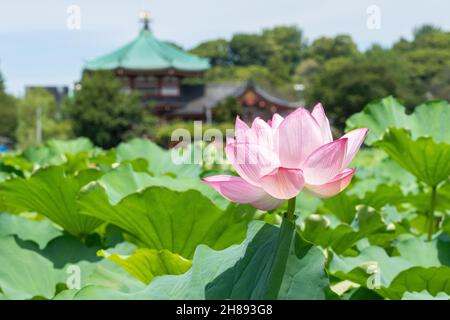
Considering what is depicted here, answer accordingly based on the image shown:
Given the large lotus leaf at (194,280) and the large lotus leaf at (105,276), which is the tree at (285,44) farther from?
the large lotus leaf at (194,280)

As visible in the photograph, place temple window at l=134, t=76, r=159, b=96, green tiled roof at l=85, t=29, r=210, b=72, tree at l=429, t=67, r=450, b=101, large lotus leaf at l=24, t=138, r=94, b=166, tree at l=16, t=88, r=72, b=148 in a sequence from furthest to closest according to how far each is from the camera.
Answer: tree at l=429, t=67, r=450, b=101
temple window at l=134, t=76, r=159, b=96
green tiled roof at l=85, t=29, r=210, b=72
tree at l=16, t=88, r=72, b=148
large lotus leaf at l=24, t=138, r=94, b=166

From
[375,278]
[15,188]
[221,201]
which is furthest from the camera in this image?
[15,188]

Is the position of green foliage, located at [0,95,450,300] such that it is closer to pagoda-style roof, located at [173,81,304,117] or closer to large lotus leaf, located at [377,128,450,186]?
large lotus leaf, located at [377,128,450,186]

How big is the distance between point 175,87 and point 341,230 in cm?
2492

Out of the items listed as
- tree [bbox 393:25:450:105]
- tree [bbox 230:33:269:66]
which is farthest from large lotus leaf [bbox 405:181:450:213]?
tree [bbox 230:33:269:66]

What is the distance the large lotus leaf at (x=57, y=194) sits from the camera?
1.10 m

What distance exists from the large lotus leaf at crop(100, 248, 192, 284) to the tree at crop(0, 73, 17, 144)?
2574 cm

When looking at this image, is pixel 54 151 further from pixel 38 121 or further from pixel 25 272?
pixel 38 121

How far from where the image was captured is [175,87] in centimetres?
2569

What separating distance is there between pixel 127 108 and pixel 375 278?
1674cm

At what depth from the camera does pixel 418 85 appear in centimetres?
2902

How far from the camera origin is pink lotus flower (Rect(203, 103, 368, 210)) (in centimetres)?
51

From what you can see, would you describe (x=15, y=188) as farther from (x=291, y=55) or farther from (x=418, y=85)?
(x=291, y=55)
